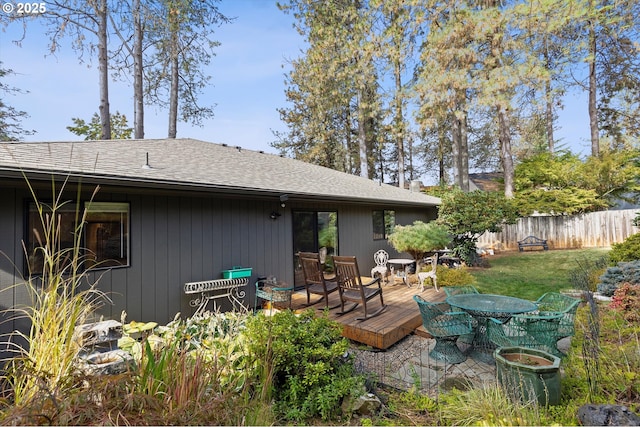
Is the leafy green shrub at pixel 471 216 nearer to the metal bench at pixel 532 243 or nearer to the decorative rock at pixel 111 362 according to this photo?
the metal bench at pixel 532 243

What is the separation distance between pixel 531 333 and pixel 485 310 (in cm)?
53

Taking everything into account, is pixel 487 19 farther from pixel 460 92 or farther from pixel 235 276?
pixel 235 276

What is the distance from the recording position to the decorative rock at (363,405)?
277cm

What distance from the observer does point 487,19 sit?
14047 millimetres

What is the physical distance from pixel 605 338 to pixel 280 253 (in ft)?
18.1

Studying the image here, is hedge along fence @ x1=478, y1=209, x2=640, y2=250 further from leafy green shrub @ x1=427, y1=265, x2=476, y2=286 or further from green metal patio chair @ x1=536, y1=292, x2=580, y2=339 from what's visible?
green metal patio chair @ x1=536, y1=292, x2=580, y2=339

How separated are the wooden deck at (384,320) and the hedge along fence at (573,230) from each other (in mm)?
11044

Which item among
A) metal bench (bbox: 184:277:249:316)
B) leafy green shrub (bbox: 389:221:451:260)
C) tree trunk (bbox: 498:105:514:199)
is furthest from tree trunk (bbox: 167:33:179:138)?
tree trunk (bbox: 498:105:514:199)

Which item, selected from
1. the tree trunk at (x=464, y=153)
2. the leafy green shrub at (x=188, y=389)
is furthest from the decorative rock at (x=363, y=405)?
the tree trunk at (x=464, y=153)

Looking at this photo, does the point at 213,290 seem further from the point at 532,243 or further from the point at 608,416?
the point at 532,243

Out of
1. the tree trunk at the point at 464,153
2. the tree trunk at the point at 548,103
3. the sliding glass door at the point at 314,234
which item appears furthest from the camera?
the tree trunk at the point at 464,153

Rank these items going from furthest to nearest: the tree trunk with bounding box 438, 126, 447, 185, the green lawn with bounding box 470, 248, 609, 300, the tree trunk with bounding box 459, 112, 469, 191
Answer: the tree trunk with bounding box 438, 126, 447, 185 < the tree trunk with bounding box 459, 112, 469, 191 < the green lawn with bounding box 470, 248, 609, 300

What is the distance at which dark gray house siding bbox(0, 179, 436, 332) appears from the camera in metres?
3.88

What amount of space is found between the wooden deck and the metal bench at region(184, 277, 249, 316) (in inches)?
44.2
